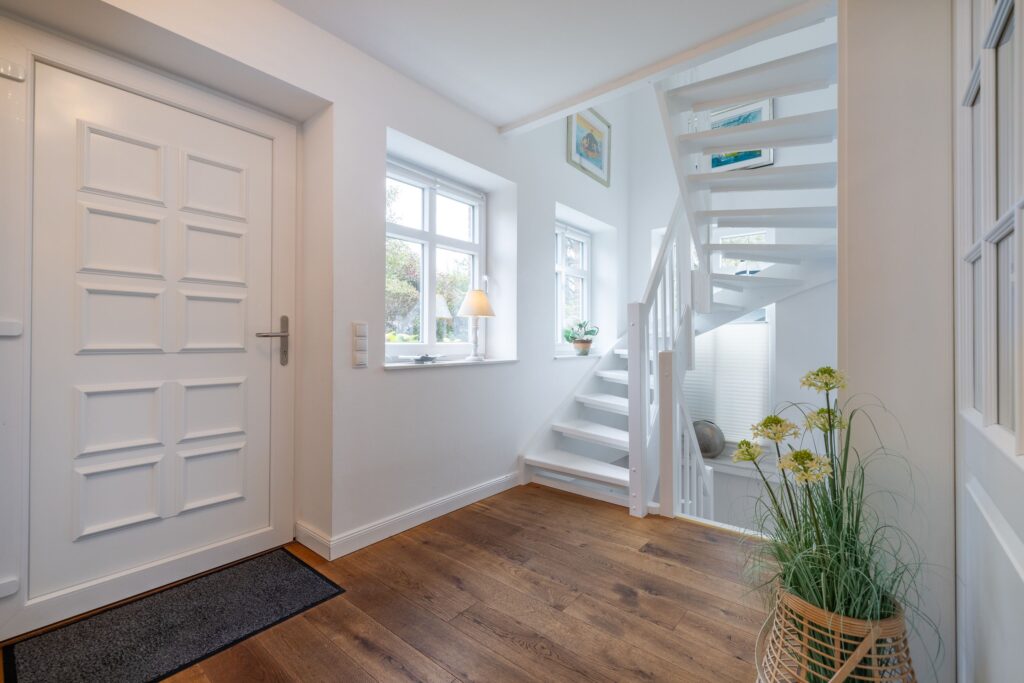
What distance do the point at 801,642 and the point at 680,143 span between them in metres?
2.43

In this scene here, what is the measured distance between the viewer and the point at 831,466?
1010 millimetres

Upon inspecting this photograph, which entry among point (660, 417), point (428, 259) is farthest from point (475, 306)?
point (660, 417)

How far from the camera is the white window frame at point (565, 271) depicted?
3885 millimetres

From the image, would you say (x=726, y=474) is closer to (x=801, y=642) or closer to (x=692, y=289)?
(x=692, y=289)

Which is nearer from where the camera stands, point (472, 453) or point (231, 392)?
point (231, 392)

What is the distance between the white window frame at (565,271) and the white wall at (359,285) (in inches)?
47.7

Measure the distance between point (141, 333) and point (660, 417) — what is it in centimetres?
246

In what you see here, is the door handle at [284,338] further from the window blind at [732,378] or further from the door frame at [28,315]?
the window blind at [732,378]

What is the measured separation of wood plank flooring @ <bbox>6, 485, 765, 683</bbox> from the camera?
4.28 ft

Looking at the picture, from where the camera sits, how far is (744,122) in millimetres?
3840

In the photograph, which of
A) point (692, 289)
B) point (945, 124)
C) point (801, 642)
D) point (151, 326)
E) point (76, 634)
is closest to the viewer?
point (801, 642)

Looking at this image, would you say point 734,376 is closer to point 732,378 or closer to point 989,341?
point 732,378

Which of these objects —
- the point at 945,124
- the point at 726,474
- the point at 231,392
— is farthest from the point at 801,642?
the point at 726,474

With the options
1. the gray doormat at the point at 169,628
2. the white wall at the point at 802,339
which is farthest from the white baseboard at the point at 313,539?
the white wall at the point at 802,339
